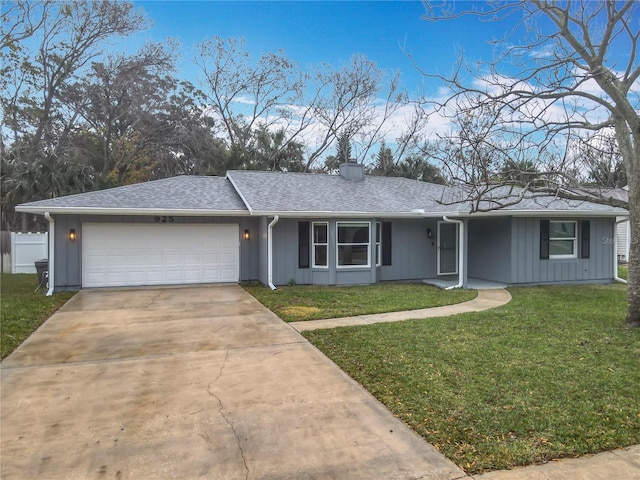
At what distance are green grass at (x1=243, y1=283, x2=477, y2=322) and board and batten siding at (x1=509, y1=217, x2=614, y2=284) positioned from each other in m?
2.45

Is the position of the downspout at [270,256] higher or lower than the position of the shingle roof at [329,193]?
lower

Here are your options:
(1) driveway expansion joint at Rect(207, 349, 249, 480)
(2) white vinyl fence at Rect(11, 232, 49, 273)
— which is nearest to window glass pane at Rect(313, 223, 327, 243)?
(1) driveway expansion joint at Rect(207, 349, 249, 480)

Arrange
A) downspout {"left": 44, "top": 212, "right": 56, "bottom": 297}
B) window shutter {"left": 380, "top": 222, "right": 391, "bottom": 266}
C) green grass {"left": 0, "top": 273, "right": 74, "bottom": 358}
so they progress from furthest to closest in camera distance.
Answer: window shutter {"left": 380, "top": 222, "right": 391, "bottom": 266}
downspout {"left": 44, "top": 212, "right": 56, "bottom": 297}
green grass {"left": 0, "top": 273, "right": 74, "bottom": 358}

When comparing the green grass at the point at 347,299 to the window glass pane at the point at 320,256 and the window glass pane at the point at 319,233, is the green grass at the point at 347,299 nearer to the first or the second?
the window glass pane at the point at 320,256

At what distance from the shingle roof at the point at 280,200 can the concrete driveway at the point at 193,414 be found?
5098 mm

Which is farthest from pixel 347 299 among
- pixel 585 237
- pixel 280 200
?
pixel 585 237

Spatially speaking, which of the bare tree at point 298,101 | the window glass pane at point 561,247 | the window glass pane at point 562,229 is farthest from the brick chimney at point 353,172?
the bare tree at point 298,101

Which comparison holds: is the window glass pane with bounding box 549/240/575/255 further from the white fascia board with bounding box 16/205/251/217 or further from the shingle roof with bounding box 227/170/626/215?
the white fascia board with bounding box 16/205/251/217

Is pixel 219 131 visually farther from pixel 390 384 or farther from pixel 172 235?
pixel 390 384

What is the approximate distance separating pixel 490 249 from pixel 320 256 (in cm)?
525

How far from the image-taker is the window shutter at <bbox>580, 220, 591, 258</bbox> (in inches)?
492

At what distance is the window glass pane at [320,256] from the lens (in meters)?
12.1

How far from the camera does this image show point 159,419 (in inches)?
144

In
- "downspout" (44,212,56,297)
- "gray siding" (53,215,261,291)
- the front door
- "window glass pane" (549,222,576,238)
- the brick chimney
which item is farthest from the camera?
the brick chimney
